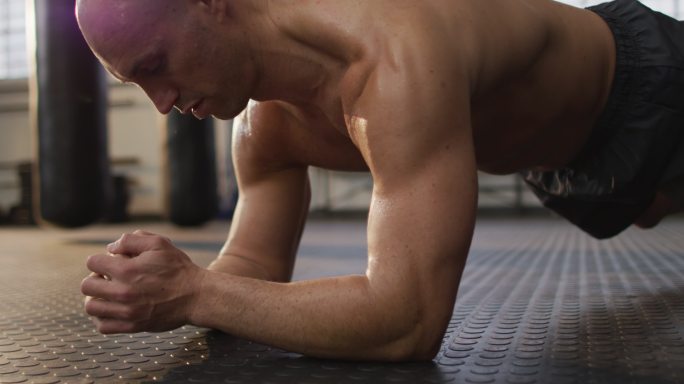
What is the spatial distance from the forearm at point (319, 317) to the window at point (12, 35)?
21.9 feet

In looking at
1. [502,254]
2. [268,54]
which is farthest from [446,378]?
[502,254]

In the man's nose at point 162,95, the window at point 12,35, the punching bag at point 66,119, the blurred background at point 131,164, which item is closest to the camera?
the man's nose at point 162,95

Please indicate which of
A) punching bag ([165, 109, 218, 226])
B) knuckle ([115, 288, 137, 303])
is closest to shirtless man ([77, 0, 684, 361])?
knuckle ([115, 288, 137, 303])

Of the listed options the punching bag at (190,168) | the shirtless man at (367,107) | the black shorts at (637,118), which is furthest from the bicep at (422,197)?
the punching bag at (190,168)

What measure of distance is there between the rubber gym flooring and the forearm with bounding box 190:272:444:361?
0.07 feet

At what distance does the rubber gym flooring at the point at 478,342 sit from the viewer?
0.66m

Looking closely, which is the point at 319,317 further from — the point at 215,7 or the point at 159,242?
the point at 215,7

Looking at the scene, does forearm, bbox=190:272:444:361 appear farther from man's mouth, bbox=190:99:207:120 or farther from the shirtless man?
man's mouth, bbox=190:99:207:120

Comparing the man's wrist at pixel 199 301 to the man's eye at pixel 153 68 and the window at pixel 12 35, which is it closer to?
the man's eye at pixel 153 68

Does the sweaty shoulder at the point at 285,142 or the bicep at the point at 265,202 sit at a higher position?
the sweaty shoulder at the point at 285,142

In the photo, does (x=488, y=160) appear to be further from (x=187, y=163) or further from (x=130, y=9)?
(x=187, y=163)

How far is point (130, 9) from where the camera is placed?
70cm

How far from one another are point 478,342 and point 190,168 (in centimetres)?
273

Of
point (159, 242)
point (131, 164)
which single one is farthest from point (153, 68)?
point (131, 164)
